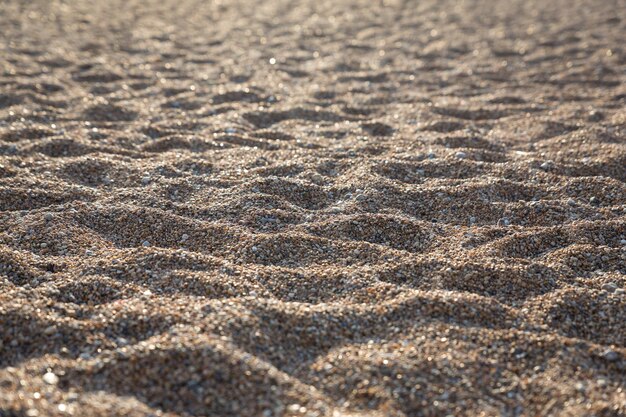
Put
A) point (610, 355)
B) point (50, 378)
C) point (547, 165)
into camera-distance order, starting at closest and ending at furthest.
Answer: point (50, 378) → point (610, 355) → point (547, 165)

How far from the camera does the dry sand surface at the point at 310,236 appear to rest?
177 cm

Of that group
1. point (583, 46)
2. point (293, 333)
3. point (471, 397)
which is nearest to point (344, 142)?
point (293, 333)

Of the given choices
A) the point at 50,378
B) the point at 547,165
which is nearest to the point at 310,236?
the point at 50,378

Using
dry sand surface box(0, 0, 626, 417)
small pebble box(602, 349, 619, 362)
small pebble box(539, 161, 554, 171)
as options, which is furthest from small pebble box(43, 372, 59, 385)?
small pebble box(539, 161, 554, 171)

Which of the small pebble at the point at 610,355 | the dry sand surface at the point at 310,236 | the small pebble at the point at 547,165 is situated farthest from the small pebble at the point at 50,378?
the small pebble at the point at 547,165

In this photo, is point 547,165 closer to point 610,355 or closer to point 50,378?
point 610,355

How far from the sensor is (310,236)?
251 cm

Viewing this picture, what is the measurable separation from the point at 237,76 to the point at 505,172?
2449 mm

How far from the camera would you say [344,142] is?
3521 mm

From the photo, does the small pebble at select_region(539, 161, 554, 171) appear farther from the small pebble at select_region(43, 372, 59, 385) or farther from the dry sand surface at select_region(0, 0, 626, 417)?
the small pebble at select_region(43, 372, 59, 385)

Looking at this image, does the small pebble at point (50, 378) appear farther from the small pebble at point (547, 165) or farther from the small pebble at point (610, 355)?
the small pebble at point (547, 165)

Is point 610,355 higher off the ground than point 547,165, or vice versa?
point 547,165

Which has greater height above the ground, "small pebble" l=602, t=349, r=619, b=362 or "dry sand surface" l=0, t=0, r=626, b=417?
"dry sand surface" l=0, t=0, r=626, b=417

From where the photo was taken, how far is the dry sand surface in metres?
1.77
